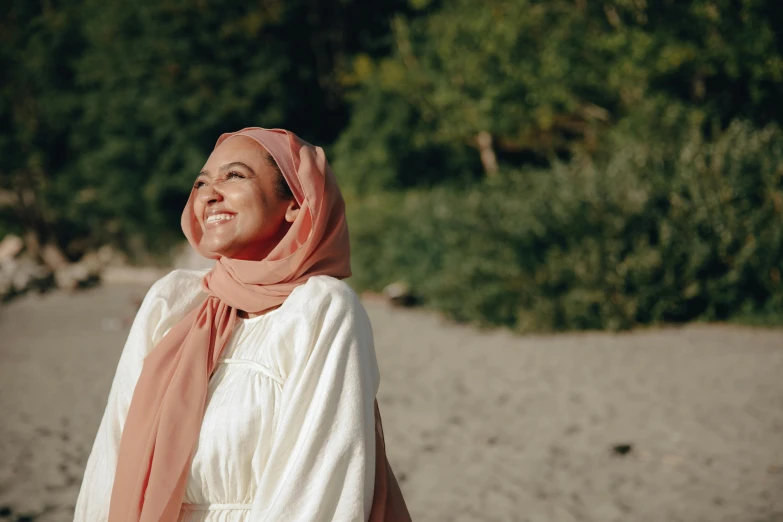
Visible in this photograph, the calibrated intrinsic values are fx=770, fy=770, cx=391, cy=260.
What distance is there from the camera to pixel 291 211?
2.08 metres

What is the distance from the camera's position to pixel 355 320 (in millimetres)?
1906

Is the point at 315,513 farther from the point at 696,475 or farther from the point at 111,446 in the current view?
the point at 696,475

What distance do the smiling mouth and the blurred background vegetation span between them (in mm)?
9140

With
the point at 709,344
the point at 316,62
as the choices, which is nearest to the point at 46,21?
the point at 316,62

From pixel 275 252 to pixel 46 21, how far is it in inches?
1209

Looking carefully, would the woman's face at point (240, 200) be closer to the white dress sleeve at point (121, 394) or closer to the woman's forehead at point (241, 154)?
the woman's forehead at point (241, 154)

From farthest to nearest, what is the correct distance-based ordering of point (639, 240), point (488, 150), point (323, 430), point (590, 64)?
point (488, 150) < point (590, 64) < point (639, 240) < point (323, 430)

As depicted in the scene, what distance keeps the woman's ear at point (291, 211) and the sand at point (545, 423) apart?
353 cm

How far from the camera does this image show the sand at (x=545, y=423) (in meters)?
5.27

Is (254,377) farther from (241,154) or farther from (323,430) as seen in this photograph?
(241,154)

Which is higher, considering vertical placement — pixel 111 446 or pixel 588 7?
pixel 588 7

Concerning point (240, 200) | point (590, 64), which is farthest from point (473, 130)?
point (240, 200)

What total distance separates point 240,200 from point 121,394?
25.6 inches

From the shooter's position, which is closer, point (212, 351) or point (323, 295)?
point (323, 295)
